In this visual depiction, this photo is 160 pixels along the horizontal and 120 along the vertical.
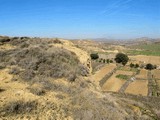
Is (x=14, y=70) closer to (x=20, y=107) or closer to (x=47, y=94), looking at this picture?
(x=47, y=94)

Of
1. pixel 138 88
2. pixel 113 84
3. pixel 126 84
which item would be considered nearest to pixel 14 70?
pixel 113 84

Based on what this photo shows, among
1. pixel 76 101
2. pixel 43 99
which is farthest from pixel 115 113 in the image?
pixel 43 99

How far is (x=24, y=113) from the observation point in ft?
35.2

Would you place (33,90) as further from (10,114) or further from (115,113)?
(115,113)

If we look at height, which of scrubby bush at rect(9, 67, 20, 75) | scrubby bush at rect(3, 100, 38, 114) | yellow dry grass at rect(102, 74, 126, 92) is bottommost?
yellow dry grass at rect(102, 74, 126, 92)

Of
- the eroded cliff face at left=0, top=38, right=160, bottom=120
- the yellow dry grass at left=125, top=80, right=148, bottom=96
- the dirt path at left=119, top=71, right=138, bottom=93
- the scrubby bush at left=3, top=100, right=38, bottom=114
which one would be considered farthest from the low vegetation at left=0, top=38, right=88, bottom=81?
the yellow dry grass at left=125, top=80, right=148, bottom=96

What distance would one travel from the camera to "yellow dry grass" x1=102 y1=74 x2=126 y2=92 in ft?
114

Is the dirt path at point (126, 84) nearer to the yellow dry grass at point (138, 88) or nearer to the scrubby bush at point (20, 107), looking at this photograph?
the yellow dry grass at point (138, 88)

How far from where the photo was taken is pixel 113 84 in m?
38.2

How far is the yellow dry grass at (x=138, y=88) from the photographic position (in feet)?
110

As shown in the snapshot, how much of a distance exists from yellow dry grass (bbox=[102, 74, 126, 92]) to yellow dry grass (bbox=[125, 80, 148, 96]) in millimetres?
1888

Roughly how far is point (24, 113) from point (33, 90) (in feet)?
8.97

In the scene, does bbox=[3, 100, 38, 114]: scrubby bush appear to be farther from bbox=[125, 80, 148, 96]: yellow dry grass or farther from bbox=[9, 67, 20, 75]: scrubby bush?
bbox=[125, 80, 148, 96]: yellow dry grass

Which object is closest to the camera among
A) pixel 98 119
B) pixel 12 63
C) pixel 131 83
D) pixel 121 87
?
pixel 98 119
